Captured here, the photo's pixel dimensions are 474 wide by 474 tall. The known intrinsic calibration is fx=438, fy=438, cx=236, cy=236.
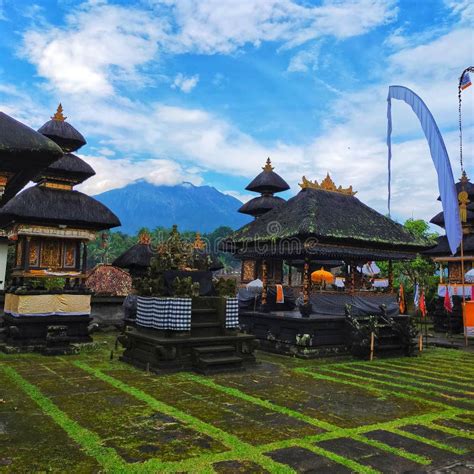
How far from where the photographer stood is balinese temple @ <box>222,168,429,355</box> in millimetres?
14273

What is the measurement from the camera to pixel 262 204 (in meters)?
31.0

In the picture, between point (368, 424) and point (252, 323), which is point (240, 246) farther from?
point (368, 424)

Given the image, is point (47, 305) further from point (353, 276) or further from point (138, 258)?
point (353, 276)

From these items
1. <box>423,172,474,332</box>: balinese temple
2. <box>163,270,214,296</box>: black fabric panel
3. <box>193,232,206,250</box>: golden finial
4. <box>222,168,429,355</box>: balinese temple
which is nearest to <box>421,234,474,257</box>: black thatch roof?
<box>423,172,474,332</box>: balinese temple

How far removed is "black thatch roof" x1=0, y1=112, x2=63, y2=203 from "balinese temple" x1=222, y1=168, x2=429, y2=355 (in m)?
9.27

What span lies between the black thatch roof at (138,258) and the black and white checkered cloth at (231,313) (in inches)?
432

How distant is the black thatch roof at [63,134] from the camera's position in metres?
15.8

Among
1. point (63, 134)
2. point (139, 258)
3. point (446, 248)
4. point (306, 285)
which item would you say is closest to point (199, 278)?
point (306, 285)

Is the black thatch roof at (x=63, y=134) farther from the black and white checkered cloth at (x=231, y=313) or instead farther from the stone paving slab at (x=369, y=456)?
the stone paving slab at (x=369, y=456)

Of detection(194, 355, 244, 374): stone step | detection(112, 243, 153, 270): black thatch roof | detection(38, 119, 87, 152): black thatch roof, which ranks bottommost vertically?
detection(194, 355, 244, 374): stone step

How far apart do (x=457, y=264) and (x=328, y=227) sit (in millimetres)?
14752

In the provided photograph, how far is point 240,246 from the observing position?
17.8 meters

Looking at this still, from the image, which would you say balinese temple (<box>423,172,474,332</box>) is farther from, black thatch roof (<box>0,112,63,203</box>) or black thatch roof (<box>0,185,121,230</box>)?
black thatch roof (<box>0,112,63,203</box>)

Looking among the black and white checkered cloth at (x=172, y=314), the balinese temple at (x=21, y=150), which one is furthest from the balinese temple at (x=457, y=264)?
the balinese temple at (x=21, y=150)
